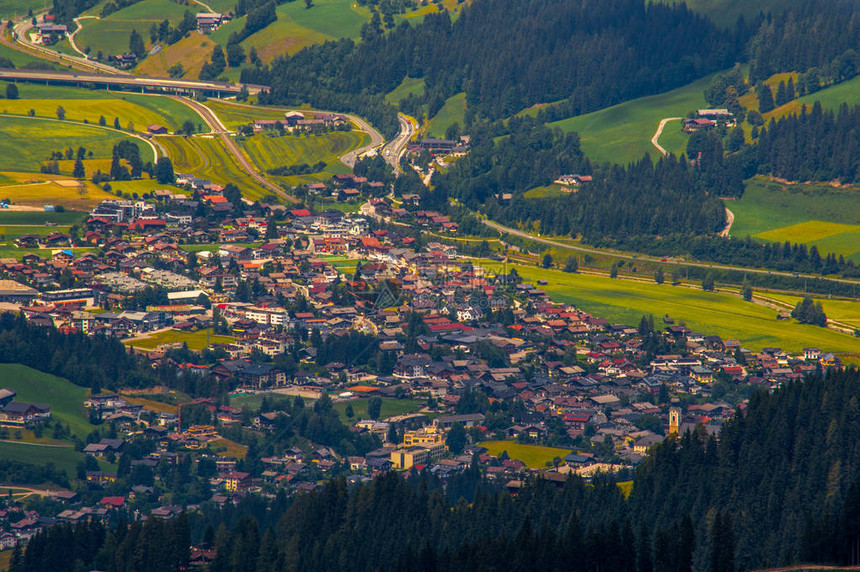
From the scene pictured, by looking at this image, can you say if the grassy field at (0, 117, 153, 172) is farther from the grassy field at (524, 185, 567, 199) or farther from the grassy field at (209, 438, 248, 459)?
the grassy field at (209, 438, 248, 459)

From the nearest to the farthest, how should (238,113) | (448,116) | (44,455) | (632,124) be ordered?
(44,455) → (632,124) → (238,113) → (448,116)

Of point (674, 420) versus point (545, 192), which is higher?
point (545, 192)

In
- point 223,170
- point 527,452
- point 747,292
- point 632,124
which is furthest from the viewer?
point 632,124

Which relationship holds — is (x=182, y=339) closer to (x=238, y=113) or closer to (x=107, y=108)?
(x=107, y=108)

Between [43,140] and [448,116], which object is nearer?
[43,140]

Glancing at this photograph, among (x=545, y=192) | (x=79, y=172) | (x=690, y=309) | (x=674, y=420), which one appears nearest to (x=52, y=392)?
(x=674, y=420)

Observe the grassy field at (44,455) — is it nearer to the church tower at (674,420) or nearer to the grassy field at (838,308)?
the church tower at (674,420)
